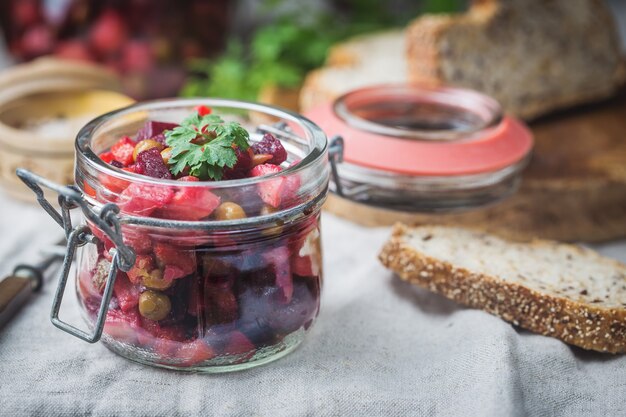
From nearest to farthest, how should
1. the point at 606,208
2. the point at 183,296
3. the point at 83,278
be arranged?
the point at 183,296 → the point at 83,278 → the point at 606,208

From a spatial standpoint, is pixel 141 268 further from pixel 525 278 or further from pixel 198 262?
pixel 525 278

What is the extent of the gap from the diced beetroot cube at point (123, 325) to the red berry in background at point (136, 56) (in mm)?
1988

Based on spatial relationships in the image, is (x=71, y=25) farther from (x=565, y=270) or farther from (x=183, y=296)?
(x=565, y=270)

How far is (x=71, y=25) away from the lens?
344 centimetres

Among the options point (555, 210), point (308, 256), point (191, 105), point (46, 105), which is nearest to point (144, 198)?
point (308, 256)

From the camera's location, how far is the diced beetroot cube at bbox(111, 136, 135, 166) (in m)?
1.91

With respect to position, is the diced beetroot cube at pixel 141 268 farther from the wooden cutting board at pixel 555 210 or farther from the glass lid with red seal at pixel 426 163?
the wooden cutting board at pixel 555 210

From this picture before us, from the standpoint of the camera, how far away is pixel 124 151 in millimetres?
1921

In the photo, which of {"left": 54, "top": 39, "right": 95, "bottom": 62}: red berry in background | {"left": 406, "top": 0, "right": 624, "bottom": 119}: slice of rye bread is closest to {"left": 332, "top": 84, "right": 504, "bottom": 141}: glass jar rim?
{"left": 406, "top": 0, "right": 624, "bottom": 119}: slice of rye bread

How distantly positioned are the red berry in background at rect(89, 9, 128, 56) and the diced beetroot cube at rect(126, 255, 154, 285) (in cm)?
204

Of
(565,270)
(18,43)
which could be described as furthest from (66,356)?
(18,43)

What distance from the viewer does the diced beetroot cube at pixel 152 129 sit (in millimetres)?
1982

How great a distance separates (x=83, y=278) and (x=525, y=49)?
236 cm

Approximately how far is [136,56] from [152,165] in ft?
6.32
